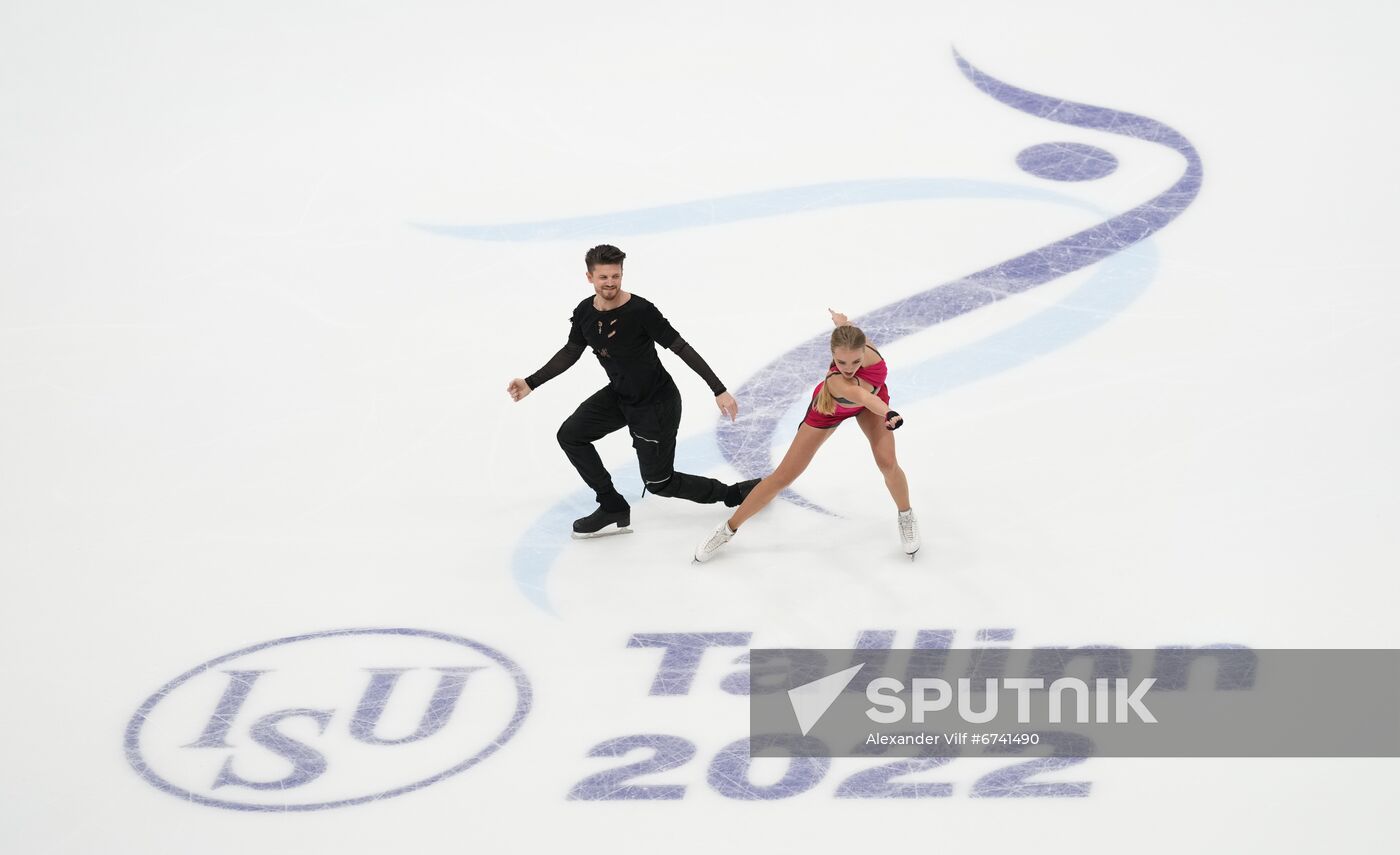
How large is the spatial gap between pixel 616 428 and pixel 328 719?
179 centimetres

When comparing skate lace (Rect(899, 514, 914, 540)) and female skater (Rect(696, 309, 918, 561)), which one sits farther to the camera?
skate lace (Rect(899, 514, 914, 540))

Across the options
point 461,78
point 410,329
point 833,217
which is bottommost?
point 410,329

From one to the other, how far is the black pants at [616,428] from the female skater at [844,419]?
1.33 feet

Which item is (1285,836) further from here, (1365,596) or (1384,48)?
(1384,48)

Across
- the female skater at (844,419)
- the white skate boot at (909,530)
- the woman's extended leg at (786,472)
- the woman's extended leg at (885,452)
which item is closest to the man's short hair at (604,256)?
the female skater at (844,419)

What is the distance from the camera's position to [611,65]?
1002 centimetres

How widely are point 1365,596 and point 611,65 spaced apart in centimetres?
632

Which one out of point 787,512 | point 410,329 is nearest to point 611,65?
point 410,329

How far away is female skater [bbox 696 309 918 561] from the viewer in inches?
221

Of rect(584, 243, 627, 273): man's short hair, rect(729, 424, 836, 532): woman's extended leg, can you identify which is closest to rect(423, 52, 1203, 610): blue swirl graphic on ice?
rect(729, 424, 836, 532): woman's extended leg

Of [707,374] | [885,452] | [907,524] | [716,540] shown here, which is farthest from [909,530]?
[707,374]

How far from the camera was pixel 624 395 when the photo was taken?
625 cm

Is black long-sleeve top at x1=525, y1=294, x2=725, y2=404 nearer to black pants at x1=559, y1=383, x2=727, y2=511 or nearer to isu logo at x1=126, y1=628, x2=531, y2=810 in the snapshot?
black pants at x1=559, y1=383, x2=727, y2=511

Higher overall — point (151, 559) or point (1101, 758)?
point (151, 559)
